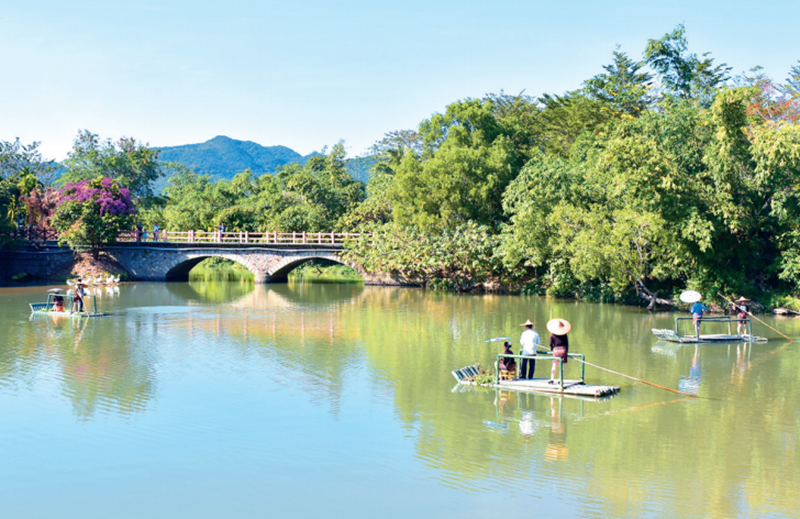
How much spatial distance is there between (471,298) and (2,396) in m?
25.2

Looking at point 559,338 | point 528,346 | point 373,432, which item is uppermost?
point 559,338

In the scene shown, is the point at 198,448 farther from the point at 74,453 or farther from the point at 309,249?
the point at 309,249

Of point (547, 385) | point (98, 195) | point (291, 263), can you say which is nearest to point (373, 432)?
point (547, 385)

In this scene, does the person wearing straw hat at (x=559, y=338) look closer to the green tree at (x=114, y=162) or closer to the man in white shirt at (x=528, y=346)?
the man in white shirt at (x=528, y=346)

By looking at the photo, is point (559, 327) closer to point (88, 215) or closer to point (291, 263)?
point (291, 263)

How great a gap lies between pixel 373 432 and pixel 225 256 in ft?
124

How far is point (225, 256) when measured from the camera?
47.7 metres

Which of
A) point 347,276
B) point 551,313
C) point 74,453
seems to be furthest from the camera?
point 347,276

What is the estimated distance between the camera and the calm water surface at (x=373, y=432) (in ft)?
29.6

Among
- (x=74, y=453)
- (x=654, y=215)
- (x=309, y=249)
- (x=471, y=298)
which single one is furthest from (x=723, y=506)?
(x=309, y=249)

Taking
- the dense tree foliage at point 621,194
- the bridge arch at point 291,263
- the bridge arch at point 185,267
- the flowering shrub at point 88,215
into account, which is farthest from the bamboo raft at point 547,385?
the flowering shrub at point 88,215

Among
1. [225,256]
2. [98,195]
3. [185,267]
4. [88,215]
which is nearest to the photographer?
[88,215]

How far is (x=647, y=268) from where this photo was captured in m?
30.3

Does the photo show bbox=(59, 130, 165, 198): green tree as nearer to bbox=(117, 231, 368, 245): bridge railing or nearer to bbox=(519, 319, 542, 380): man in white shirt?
bbox=(117, 231, 368, 245): bridge railing
